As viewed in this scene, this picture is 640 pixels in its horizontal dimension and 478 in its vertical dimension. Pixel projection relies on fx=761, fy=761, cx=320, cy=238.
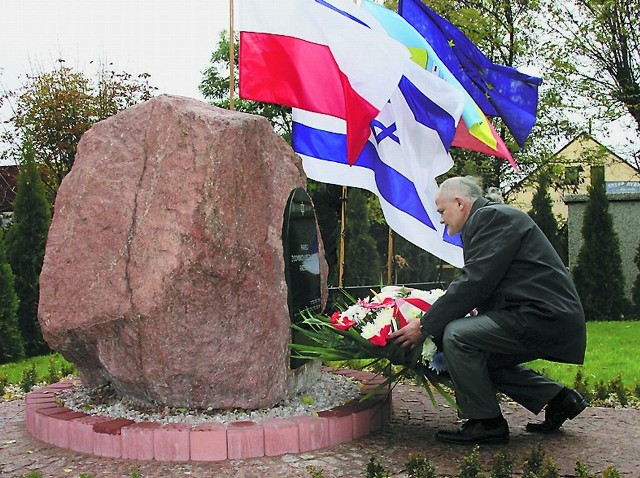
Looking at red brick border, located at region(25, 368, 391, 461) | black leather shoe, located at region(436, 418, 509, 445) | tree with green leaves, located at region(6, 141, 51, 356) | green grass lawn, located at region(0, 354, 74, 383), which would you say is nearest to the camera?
red brick border, located at region(25, 368, 391, 461)

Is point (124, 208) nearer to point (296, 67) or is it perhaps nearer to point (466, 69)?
point (296, 67)

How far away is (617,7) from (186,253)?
43.4 ft

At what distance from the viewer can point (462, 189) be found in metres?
4.48

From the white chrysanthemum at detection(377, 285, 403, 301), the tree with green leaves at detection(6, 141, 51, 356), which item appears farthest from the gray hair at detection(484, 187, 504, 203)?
the tree with green leaves at detection(6, 141, 51, 356)

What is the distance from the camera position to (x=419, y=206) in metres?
7.11

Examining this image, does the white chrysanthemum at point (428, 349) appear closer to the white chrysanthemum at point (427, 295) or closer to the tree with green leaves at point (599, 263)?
the white chrysanthemum at point (427, 295)

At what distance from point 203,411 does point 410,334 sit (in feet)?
4.36

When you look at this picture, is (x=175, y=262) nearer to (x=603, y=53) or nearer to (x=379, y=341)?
(x=379, y=341)

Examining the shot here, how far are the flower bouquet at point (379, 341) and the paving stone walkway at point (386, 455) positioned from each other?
312 millimetres

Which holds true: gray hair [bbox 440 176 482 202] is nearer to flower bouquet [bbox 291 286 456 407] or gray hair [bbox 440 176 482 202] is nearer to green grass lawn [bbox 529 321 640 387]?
flower bouquet [bbox 291 286 456 407]

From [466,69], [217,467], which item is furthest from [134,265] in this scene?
[466,69]

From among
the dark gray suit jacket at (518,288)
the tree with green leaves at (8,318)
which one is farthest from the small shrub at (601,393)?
the tree with green leaves at (8,318)

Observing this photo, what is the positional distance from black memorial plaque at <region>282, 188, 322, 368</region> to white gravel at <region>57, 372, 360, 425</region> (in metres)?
0.31

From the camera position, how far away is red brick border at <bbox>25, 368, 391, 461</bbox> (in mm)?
4129
